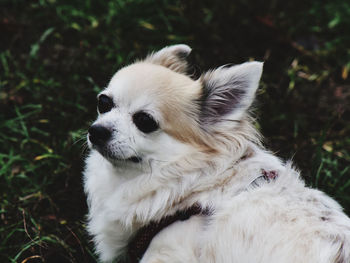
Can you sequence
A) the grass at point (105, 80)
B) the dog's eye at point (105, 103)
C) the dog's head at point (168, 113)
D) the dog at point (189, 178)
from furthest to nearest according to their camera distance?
the grass at point (105, 80)
the dog's eye at point (105, 103)
the dog's head at point (168, 113)
the dog at point (189, 178)

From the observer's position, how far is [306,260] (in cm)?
189

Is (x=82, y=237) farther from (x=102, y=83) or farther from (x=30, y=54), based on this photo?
(x=30, y=54)

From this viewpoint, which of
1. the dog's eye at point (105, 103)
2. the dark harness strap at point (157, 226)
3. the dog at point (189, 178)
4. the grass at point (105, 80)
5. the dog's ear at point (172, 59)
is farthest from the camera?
the grass at point (105, 80)

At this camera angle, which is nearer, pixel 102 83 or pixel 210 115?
pixel 210 115

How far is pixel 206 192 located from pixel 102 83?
2257mm

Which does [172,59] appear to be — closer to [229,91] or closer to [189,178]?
[229,91]

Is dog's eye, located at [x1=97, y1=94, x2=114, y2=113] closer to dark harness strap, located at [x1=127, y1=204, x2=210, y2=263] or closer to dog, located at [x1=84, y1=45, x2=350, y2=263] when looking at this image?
dog, located at [x1=84, y1=45, x2=350, y2=263]

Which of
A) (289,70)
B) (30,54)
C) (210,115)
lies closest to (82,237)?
(210,115)

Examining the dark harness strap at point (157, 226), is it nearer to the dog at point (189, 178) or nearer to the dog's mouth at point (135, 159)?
the dog at point (189, 178)

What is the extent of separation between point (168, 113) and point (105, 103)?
43 centimetres

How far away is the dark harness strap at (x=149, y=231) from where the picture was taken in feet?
7.41

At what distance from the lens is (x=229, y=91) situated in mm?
2424

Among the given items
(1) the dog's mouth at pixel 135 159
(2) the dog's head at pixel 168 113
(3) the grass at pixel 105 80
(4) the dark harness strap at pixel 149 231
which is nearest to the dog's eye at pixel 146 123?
(2) the dog's head at pixel 168 113

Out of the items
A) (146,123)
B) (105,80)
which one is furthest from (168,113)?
(105,80)
